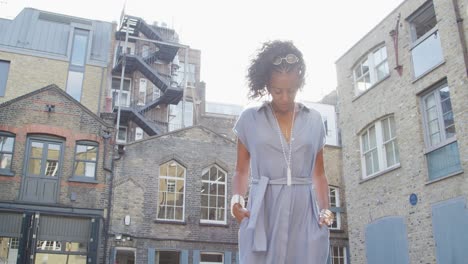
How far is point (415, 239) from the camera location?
540 inches

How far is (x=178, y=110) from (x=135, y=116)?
8.42 meters

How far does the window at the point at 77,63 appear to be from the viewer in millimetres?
24719

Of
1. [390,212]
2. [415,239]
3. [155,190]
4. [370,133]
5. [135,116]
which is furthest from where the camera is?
[135,116]

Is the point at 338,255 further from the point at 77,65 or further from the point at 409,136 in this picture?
the point at 77,65

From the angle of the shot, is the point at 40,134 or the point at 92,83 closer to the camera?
the point at 40,134

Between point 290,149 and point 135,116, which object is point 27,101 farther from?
point 290,149

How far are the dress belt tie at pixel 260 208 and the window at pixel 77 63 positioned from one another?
23134mm

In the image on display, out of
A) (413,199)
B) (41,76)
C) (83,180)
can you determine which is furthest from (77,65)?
(413,199)

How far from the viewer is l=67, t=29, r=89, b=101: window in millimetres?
24719

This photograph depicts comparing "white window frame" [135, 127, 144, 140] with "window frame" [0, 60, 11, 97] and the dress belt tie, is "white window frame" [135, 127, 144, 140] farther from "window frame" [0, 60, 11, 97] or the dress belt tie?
the dress belt tie

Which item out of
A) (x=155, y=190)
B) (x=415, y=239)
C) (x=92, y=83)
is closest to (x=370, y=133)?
(x=415, y=239)

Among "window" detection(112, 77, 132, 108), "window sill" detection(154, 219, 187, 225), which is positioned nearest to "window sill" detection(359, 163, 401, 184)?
"window sill" detection(154, 219, 187, 225)

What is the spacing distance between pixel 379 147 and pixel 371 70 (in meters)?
2.72

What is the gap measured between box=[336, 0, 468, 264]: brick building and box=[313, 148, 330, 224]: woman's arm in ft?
34.9
